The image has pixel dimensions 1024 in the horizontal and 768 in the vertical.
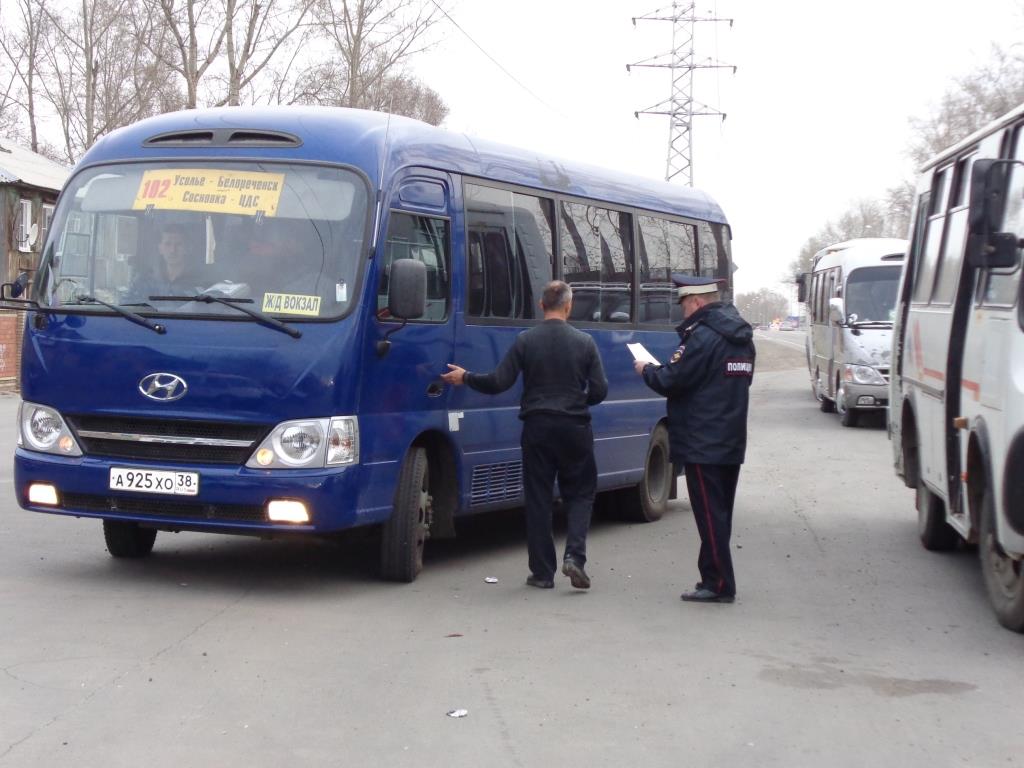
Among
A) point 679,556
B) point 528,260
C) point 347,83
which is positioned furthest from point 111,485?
point 347,83

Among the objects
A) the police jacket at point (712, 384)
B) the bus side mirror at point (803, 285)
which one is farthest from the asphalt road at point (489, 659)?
the bus side mirror at point (803, 285)

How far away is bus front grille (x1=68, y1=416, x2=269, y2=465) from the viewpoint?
8359mm

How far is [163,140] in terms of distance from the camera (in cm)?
921

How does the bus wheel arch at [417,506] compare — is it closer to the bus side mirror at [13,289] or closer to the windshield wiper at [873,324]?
the bus side mirror at [13,289]

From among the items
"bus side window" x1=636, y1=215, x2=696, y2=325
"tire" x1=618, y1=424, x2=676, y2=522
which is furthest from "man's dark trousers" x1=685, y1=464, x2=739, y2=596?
"bus side window" x1=636, y1=215, x2=696, y2=325

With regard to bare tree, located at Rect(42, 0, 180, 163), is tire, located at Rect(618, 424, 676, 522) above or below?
below

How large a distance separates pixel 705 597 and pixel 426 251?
9.02 feet

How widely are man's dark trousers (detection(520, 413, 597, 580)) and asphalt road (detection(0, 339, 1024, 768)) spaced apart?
0.29 metres

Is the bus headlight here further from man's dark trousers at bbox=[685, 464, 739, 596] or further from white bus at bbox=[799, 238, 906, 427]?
white bus at bbox=[799, 238, 906, 427]

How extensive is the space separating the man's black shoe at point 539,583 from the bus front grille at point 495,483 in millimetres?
787

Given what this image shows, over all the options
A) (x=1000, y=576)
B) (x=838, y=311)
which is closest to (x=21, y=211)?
(x=838, y=311)

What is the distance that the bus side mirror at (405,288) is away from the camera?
8484mm

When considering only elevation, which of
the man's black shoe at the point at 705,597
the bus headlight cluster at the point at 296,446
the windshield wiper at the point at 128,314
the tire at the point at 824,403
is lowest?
the tire at the point at 824,403

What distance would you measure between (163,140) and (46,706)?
4.24 metres
